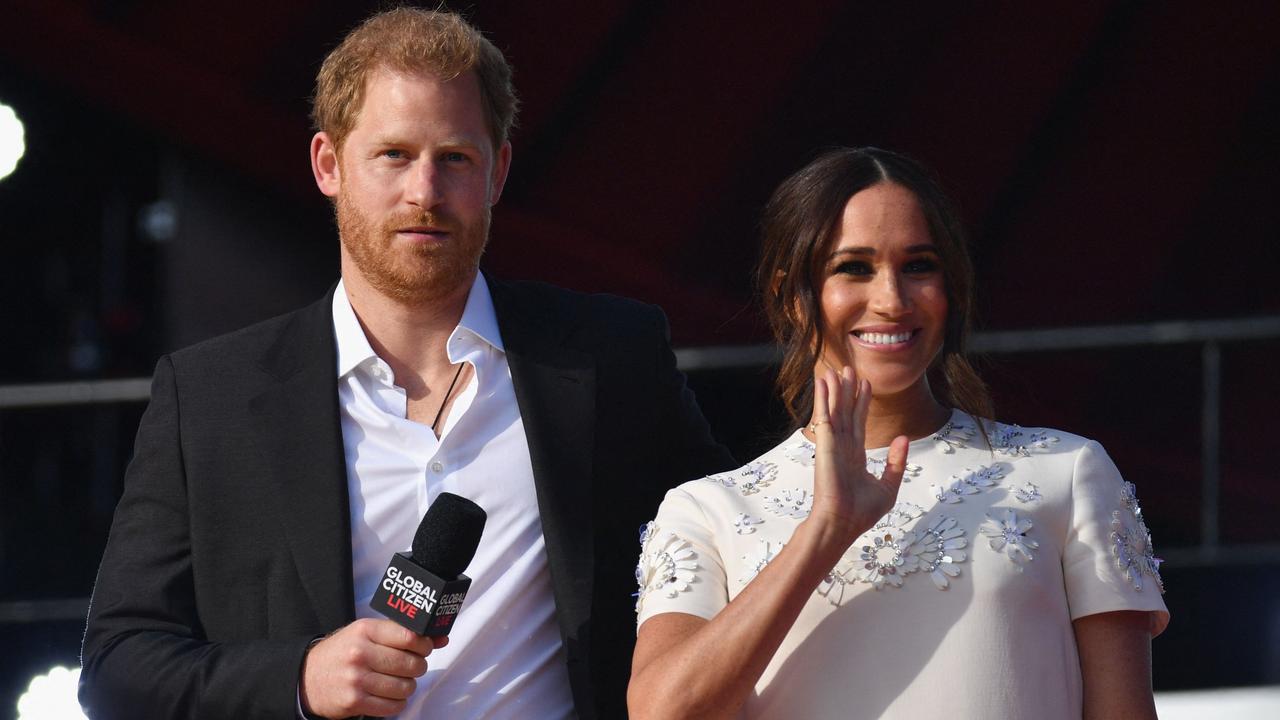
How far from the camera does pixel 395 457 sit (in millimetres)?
2020

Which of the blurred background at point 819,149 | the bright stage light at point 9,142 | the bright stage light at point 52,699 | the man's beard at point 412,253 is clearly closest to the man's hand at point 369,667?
the man's beard at point 412,253

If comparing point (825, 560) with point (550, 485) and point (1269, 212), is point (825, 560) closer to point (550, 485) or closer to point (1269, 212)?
point (550, 485)

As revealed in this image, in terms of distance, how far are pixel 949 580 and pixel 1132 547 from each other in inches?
8.2

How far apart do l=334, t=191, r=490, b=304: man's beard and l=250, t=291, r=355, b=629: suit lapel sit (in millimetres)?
133

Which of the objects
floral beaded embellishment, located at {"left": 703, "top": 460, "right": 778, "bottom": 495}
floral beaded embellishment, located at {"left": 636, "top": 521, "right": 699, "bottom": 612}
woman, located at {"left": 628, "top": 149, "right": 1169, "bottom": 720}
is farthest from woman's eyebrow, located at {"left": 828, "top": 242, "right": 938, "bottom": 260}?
floral beaded embellishment, located at {"left": 636, "top": 521, "right": 699, "bottom": 612}

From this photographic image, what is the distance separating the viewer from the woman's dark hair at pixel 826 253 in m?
1.82

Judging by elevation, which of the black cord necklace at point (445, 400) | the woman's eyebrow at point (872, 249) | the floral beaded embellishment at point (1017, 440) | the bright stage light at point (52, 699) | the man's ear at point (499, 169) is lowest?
the bright stage light at point (52, 699)

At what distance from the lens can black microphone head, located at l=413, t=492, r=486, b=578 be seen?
1555mm

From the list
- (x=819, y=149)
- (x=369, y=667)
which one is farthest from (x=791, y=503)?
(x=819, y=149)

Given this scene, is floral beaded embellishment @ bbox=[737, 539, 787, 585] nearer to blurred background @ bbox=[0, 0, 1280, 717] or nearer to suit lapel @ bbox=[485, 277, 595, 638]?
suit lapel @ bbox=[485, 277, 595, 638]

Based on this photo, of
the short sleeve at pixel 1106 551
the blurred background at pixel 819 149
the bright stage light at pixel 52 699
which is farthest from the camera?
the blurred background at pixel 819 149

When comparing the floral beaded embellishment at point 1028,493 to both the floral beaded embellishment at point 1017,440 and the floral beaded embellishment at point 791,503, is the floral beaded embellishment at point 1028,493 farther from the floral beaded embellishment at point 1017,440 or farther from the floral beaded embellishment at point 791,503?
the floral beaded embellishment at point 791,503

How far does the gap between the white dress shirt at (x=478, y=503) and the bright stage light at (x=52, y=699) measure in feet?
5.08

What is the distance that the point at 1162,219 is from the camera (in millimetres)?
5051
